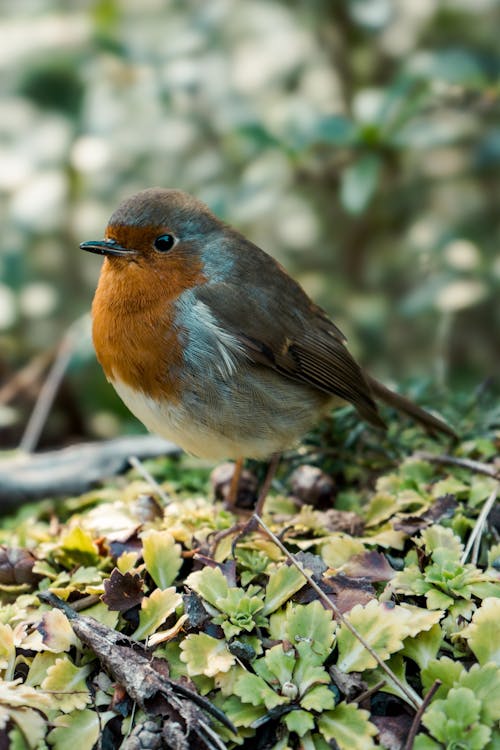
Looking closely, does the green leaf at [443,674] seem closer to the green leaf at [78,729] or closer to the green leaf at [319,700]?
the green leaf at [319,700]

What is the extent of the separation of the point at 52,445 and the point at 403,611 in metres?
3.14

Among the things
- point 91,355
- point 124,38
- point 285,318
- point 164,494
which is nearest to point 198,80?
point 124,38

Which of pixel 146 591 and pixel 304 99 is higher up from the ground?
pixel 304 99

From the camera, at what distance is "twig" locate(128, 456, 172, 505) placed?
2.71 meters

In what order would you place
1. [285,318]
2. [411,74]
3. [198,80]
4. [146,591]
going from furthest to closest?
[198,80] → [411,74] → [285,318] → [146,591]

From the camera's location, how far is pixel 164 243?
8.19ft

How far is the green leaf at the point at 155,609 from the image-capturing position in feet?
6.24

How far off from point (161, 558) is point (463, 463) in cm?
106

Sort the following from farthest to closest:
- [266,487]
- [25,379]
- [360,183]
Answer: [25,379] → [360,183] → [266,487]

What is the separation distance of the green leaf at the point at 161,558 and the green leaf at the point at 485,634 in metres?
0.72

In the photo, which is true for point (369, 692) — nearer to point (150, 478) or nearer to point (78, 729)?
point (78, 729)

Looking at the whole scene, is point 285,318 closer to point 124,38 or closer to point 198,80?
point 198,80

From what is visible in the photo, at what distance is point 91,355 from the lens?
12.6ft

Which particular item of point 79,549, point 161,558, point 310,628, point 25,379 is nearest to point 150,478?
point 79,549
